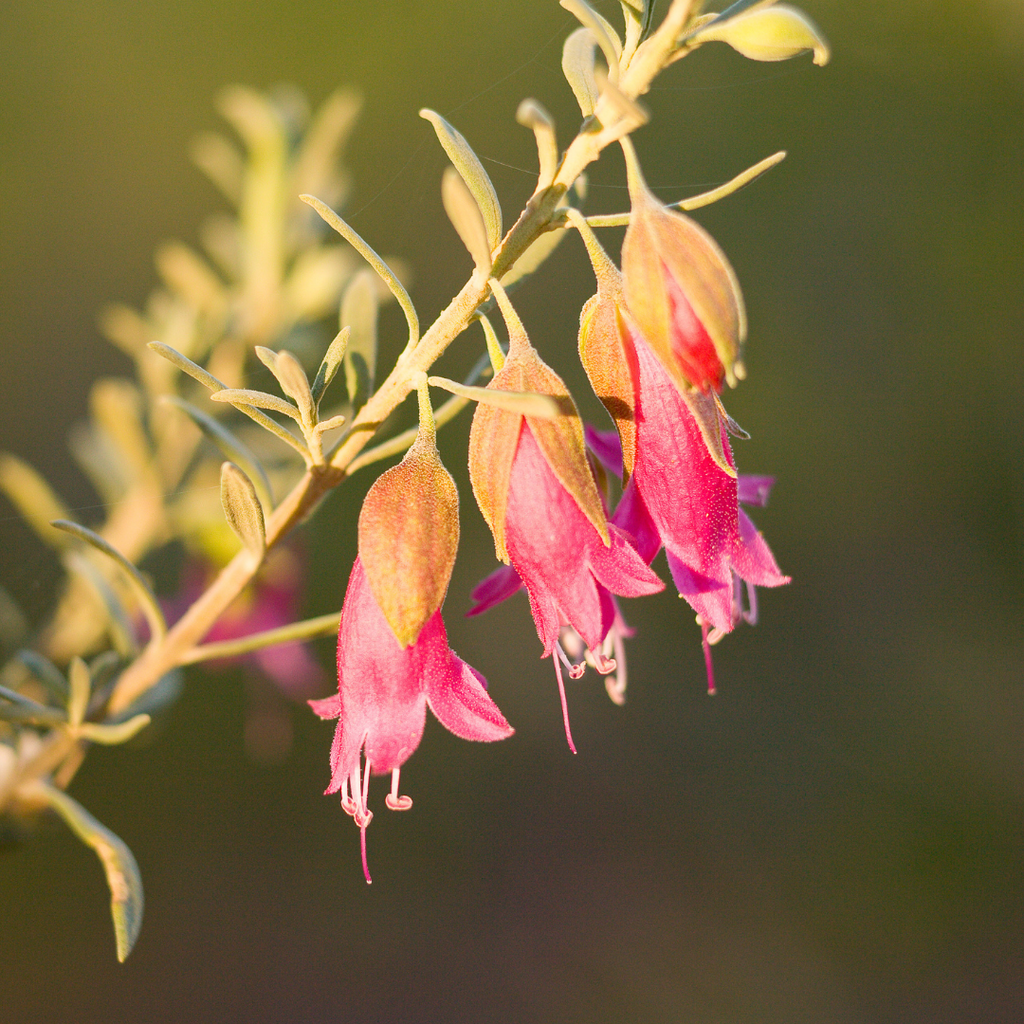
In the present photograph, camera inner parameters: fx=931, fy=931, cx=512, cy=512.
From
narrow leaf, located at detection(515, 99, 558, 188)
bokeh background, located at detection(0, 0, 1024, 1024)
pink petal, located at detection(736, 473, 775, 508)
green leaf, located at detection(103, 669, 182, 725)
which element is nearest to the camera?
narrow leaf, located at detection(515, 99, 558, 188)

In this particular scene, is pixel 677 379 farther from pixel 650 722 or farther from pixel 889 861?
pixel 889 861

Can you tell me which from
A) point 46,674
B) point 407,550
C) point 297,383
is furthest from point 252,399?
point 46,674

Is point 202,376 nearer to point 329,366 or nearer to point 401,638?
point 329,366

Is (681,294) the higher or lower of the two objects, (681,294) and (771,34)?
the lower

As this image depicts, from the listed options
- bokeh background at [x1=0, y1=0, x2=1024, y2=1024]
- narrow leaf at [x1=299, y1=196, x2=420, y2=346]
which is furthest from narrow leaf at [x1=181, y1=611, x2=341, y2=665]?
bokeh background at [x1=0, y1=0, x2=1024, y2=1024]

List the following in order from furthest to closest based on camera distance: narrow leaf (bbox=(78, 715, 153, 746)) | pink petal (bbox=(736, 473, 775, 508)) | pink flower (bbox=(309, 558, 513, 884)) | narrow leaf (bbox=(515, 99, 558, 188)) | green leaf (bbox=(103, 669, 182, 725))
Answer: green leaf (bbox=(103, 669, 182, 725)) < pink petal (bbox=(736, 473, 775, 508)) < narrow leaf (bbox=(78, 715, 153, 746)) < pink flower (bbox=(309, 558, 513, 884)) < narrow leaf (bbox=(515, 99, 558, 188))

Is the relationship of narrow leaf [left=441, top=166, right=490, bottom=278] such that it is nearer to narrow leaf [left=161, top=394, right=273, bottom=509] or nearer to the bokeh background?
narrow leaf [left=161, top=394, right=273, bottom=509]
